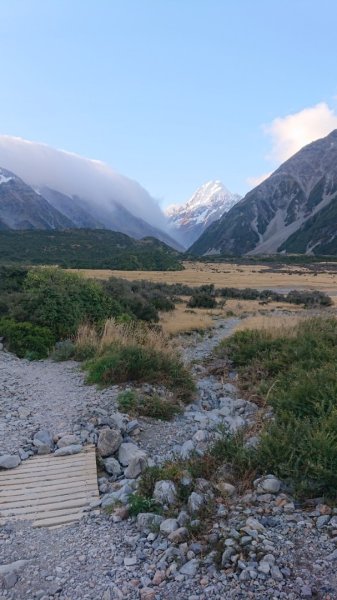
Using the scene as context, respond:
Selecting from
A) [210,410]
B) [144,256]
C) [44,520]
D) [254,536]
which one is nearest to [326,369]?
[210,410]

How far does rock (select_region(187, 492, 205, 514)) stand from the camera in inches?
192

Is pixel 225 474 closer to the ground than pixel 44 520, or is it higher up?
higher up

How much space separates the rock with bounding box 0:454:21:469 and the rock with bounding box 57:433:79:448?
73cm

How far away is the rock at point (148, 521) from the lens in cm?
493

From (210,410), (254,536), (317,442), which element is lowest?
(210,410)

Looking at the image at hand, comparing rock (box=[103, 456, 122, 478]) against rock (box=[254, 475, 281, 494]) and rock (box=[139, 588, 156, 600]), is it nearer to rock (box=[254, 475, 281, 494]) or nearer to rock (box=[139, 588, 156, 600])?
rock (box=[254, 475, 281, 494])

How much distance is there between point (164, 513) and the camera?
5051 millimetres

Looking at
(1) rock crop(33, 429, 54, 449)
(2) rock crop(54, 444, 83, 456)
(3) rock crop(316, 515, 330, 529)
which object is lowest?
(2) rock crop(54, 444, 83, 456)

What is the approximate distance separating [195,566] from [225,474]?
1.44 metres

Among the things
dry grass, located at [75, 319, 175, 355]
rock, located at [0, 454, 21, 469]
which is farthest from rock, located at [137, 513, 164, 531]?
dry grass, located at [75, 319, 175, 355]

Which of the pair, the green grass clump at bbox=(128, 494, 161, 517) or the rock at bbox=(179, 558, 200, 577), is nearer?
the rock at bbox=(179, 558, 200, 577)

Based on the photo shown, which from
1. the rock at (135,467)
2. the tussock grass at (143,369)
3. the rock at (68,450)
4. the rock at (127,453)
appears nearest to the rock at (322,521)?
the rock at (135,467)

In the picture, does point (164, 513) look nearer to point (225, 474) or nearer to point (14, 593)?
point (225, 474)

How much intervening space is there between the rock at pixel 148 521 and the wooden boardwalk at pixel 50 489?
0.80 meters
